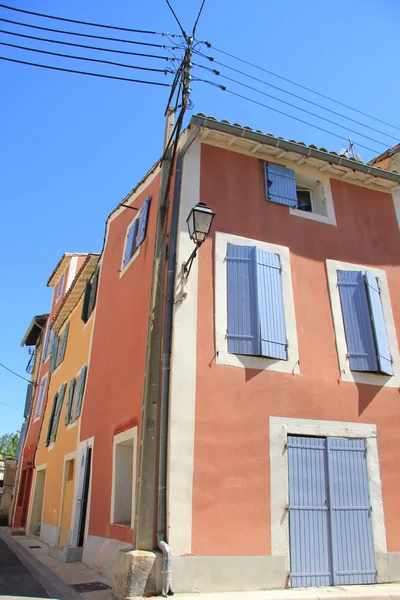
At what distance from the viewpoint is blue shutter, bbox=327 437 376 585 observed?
20.9 feet

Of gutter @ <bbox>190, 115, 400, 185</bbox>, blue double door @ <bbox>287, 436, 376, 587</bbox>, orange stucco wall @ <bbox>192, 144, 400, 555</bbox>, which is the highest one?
gutter @ <bbox>190, 115, 400, 185</bbox>

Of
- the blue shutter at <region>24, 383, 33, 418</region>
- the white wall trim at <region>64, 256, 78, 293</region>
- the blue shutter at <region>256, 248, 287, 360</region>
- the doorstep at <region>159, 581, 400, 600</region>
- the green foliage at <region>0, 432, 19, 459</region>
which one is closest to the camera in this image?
the doorstep at <region>159, 581, 400, 600</region>

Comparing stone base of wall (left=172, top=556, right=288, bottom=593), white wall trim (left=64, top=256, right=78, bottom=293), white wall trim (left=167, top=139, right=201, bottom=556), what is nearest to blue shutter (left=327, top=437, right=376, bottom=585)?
stone base of wall (left=172, top=556, right=288, bottom=593)

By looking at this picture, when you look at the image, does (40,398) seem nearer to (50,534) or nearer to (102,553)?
(50,534)

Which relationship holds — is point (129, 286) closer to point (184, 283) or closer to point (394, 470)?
point (184, 283)

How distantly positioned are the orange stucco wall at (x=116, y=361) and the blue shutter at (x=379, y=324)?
12.3ft

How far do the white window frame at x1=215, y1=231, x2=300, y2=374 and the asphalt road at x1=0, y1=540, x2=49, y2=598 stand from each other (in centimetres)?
394

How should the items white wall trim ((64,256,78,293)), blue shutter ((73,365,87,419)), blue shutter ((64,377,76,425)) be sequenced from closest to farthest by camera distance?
blue shutter ((73,365,87,419)) < blue shutter ((64,377,76,425)) < white wall trim ((64,256,78,293))

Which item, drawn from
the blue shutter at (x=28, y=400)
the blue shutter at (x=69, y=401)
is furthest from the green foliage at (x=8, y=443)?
the blue shutter at (x=69, y=401)

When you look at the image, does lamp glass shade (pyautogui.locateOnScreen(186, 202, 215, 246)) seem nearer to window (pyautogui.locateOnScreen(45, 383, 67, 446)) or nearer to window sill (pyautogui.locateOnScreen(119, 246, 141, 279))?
window sill (pyautogui.locateOnScreen(119, 246, 141, 279))

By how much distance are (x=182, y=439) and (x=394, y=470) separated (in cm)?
337

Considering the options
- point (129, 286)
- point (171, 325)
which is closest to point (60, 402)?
point (129, 286)

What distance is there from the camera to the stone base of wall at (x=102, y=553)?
692 cm

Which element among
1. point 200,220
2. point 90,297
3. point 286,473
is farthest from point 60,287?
point 286,473
